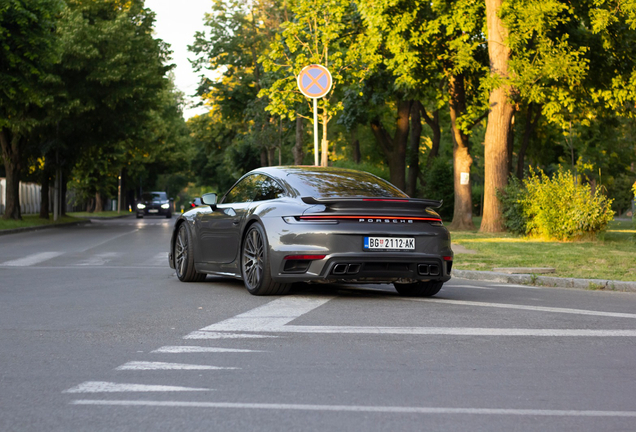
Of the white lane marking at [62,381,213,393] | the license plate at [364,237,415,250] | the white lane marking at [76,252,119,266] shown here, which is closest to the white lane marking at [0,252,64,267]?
the white lane marking at [76,252,119,266]

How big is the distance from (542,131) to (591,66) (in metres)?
11.1

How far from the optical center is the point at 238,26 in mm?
54219

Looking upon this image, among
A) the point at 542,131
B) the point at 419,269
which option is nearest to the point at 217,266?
the point at 419,269

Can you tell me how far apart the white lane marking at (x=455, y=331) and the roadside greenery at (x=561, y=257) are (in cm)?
473

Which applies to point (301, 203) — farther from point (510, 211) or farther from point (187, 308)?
point (510, 211)

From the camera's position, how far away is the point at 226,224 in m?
10.7

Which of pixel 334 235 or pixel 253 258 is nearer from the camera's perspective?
pixel 334 235

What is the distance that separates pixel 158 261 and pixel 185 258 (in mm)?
4658

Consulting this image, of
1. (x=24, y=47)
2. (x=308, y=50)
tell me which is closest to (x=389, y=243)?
(x=308, y=50)

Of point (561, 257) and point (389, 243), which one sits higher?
point (389, 243)

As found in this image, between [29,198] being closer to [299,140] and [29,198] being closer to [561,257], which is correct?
[299,140]

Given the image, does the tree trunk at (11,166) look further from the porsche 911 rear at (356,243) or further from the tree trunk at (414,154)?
the porsche 911 rear at (356,243)

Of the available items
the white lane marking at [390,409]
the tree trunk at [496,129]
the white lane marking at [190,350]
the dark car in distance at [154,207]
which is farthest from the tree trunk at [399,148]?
the white lane marking at [390,409]

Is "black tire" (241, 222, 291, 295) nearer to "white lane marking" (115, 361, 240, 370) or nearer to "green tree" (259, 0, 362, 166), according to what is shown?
"white lane marking" (115, 361, 240, 370)
